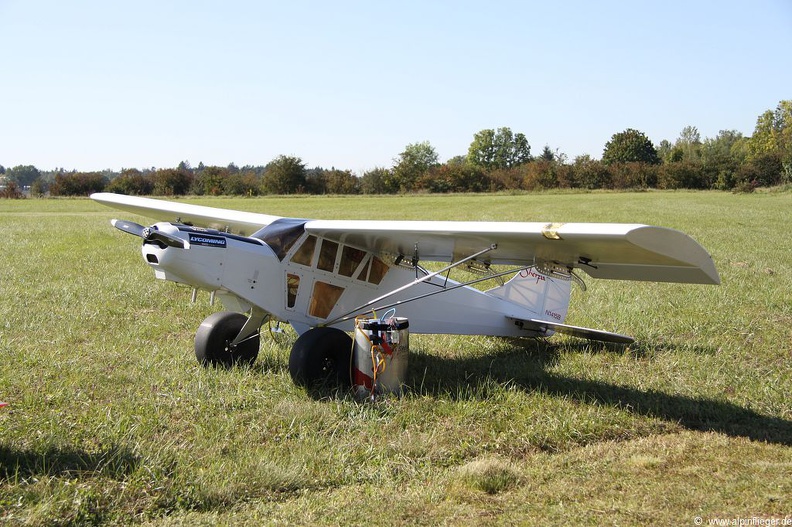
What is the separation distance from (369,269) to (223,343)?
1875 millimetres

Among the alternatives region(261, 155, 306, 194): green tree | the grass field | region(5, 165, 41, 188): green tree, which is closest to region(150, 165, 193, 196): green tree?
region(261, 155, 306, 194): green tree

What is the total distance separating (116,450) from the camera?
516 cm

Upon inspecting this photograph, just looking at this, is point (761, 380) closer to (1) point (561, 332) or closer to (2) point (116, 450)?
(1) point (561, 332)

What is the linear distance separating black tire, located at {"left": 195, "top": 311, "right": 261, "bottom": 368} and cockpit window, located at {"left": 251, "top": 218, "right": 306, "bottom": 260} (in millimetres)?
1071

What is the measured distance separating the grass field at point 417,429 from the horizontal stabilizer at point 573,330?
0.20m

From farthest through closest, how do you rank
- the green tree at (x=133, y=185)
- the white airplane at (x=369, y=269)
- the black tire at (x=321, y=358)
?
1. the green tree at (x=133, y=185)
2. the black tire at (x=321, y=358)
3. the white airplane at (x=369, y=269)

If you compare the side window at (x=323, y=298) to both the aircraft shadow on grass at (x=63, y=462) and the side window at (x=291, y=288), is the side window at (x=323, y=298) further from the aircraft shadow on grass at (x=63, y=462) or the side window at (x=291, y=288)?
the aircraft shadow on grass at (x=63, y=462)

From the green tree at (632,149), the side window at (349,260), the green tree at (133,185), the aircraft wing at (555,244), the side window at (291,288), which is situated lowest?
the side window at (291,288)

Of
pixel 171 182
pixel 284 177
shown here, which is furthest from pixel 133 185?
pixel 284 177

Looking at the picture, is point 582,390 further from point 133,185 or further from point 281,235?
point 133,185

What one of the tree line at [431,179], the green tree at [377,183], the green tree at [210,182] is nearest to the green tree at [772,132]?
the tree line at [431,179]

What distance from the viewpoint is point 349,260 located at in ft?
25.9

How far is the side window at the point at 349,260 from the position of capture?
7.85m

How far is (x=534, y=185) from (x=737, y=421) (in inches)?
2629
